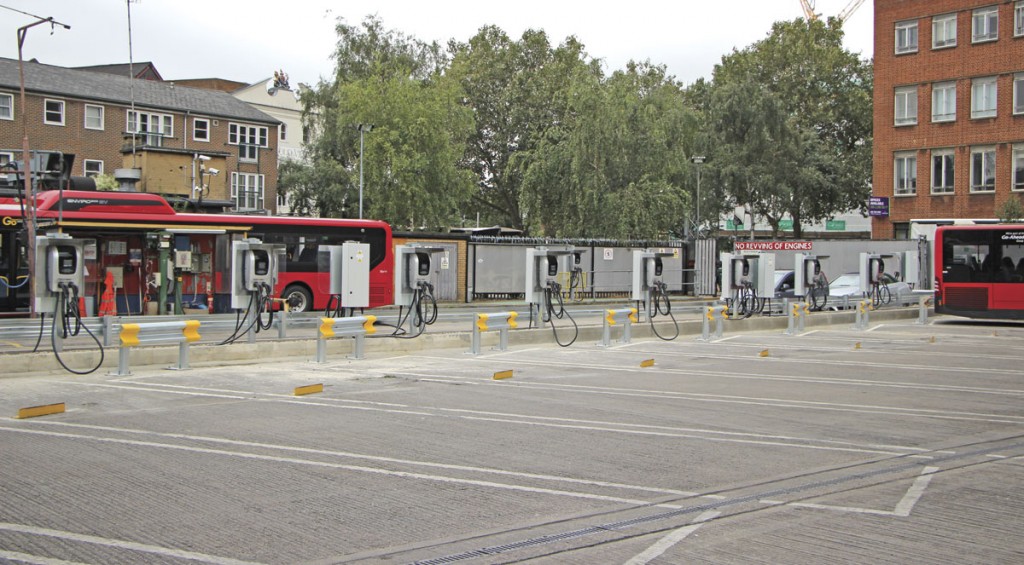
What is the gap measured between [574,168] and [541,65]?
23.9 m

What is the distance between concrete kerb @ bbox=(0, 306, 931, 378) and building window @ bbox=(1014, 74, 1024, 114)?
33527 millimetres

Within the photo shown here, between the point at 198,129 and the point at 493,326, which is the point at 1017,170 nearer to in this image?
the point at 493,326

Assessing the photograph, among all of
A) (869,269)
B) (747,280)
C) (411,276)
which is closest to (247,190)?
(869,269)

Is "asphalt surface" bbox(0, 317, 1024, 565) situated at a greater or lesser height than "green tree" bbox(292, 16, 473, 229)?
lesser

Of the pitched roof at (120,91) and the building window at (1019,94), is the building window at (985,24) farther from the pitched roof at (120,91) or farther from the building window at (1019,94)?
the pitched roof at (120,91)

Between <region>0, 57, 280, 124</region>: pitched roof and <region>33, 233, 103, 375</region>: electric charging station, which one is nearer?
<region>33, 233, 103, 375</region>: electric charging station

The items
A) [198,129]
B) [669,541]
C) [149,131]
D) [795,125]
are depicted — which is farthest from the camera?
[795,125]

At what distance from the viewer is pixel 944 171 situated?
175 ft

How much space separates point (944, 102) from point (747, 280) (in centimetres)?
3174

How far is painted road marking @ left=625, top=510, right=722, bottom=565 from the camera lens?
5883mm

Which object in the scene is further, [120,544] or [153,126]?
[153,126]

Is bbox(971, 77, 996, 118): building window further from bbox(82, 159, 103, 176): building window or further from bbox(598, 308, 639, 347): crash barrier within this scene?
bbox(82, 159, 103, 176): building window

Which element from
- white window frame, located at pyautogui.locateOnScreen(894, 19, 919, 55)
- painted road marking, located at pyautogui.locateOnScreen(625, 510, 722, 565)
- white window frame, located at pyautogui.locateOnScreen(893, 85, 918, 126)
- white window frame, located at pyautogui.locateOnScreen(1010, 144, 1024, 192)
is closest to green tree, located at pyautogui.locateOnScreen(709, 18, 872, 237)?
white window frame, located at pyautogui.locateOnScreen(893, 85, 918, 126)

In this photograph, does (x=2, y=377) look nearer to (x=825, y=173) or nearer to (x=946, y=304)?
(x=946, y=304)
